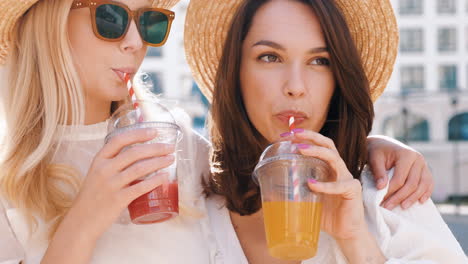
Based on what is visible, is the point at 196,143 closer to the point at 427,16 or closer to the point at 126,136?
the point at 126,136

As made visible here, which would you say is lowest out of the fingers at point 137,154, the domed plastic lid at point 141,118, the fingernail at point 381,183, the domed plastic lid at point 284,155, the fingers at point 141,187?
the fingernail at point 381,183

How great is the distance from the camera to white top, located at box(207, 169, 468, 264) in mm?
2170

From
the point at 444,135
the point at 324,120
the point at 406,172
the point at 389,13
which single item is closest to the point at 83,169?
the point at 324,120

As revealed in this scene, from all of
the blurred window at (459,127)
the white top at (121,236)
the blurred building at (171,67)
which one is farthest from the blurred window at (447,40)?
the white top at (121,236)

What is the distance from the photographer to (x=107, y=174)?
6.28 feet

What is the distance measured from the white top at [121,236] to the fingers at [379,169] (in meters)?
0.77

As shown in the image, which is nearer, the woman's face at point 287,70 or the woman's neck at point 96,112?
the woman's face at point 287,70

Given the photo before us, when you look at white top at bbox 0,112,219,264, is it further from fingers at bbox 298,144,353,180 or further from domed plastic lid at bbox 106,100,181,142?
fingers at bbox 298,144,353,180

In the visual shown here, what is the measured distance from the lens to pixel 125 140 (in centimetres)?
190

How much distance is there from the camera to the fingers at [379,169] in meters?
2.30

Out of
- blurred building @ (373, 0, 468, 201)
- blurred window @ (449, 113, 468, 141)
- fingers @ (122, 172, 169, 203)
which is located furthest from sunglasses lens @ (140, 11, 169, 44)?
blurred window @ (449, 113, 468, 141)

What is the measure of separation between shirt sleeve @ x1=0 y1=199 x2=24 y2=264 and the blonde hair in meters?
0.07

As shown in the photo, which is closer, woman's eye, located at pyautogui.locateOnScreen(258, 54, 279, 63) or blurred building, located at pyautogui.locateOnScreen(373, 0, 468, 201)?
woman's eye, located at pyautogui.locateOnScreen(258, 54, 279, 63)

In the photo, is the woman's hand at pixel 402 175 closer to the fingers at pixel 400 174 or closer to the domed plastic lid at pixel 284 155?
the fingers at pixel 400 174
